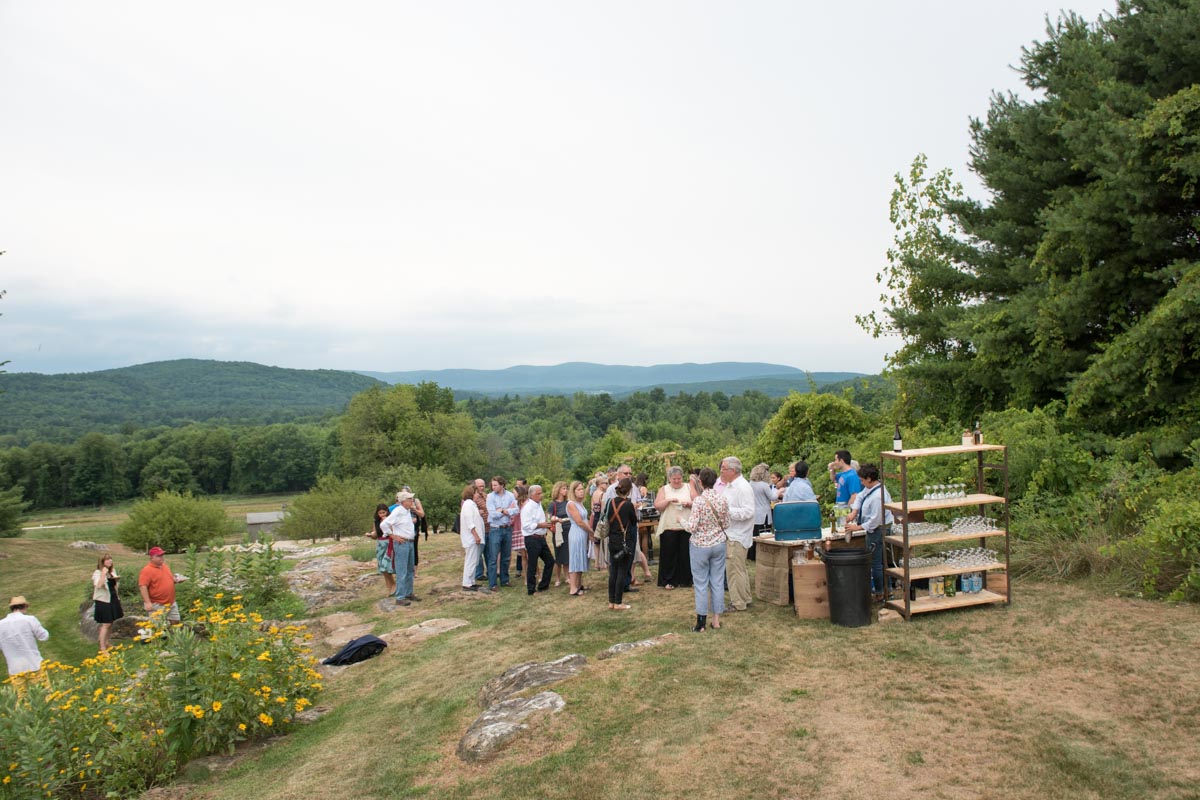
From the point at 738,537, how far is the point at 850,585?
57.1 inches

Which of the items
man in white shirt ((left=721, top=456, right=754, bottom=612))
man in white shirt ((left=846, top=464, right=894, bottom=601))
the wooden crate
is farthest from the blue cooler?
man in white shirt ((left=846, top=464, right=894, bottom=601))

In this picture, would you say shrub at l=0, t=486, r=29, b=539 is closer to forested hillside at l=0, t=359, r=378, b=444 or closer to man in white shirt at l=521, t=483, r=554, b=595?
man in white shirt at l=521, t=483, r=554, b=595

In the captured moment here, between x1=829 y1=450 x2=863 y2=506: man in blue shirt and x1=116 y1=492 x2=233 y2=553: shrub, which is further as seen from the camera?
x1=116 y1=492 x2=233 y2=553: shrub

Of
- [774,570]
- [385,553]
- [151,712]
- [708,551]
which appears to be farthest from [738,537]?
[385,553]

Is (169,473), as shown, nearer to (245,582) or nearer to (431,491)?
(431,491)

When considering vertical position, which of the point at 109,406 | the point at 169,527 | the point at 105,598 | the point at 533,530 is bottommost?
the point at 169,527

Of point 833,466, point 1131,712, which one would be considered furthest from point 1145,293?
point 1131,712

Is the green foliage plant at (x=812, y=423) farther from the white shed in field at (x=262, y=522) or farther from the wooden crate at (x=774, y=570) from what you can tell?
the white shed in field at (x=262, y=522)

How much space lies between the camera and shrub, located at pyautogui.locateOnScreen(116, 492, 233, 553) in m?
29.0

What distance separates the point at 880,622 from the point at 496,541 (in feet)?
20.2

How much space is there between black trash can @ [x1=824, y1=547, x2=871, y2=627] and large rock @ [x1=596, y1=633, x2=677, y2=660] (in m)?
1.78

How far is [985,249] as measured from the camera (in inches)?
643

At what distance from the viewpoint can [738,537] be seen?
8820mm

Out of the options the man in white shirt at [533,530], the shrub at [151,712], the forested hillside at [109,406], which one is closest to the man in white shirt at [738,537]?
the man in white shirt at [533,530]
